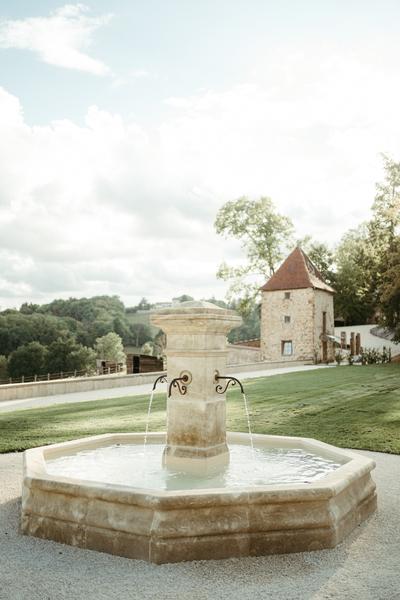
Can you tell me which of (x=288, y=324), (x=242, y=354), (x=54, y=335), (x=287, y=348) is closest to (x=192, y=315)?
(x=288, y=324)

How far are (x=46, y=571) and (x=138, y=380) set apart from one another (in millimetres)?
18743

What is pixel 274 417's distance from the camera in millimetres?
11609

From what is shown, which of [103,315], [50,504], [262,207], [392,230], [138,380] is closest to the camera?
[50,504]

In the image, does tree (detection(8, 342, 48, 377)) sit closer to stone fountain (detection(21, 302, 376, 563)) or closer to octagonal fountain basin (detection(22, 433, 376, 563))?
stone fountain (detection(21, 302, 376, 563))

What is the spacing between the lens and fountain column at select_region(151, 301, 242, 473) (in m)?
5.59

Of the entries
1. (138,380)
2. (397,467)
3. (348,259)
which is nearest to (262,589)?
(397,467)

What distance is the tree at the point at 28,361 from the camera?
63.0 metres

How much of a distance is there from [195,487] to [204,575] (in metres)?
1.32

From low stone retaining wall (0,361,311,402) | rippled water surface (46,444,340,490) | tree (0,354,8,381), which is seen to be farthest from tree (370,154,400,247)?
tree (0,354,8,381)

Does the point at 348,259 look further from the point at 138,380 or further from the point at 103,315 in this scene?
the point at 103,315

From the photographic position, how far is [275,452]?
6734 mm

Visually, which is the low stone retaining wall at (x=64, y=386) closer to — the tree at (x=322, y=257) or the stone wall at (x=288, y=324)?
the stone wall at (x=288, y=324)

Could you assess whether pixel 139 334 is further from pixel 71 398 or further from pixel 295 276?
pixel 71 398

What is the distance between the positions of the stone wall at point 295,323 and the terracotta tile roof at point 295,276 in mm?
385
